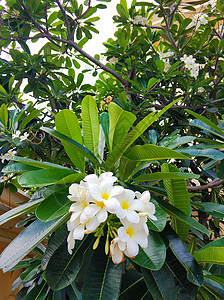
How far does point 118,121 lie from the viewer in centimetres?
69

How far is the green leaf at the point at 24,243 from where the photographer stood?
49 cm

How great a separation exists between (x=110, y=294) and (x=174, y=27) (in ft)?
6.11

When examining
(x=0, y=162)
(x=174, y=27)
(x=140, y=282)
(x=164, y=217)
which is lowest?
(x=140, y=282)

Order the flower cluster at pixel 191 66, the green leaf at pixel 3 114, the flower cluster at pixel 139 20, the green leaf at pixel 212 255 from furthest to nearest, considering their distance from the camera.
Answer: the flower cluster at pixel 139 20 → the flower cluster at pixel 191 66 → the green leaf at pixel 3 114 → the green leaf at pixel 212 255

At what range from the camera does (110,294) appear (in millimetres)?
528

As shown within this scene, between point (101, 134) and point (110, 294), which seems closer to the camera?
point (110, 294)

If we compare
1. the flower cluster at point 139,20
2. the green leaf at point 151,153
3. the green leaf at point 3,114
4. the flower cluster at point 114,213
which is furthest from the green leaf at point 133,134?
the flower cluster at point 139,20

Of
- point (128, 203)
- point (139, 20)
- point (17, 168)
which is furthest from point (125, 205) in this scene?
point (139, 20)

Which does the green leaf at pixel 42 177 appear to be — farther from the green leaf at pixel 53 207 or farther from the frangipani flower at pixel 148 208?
the frangipani flower at pixel 148 208

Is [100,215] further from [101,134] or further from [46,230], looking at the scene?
[101,134]

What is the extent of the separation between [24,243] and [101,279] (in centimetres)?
19

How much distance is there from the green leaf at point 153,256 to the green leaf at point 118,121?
11.3 inches

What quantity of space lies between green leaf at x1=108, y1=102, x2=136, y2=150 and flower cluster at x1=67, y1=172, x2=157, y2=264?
0.21 metres

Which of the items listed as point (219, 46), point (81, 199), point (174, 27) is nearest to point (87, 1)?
point (174, 27)
